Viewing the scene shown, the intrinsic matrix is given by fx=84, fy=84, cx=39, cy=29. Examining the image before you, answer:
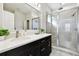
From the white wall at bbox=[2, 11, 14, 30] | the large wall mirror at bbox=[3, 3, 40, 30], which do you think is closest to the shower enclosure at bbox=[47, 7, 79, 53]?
the large wall mirror at bbox=[3, 3, 40, 30]

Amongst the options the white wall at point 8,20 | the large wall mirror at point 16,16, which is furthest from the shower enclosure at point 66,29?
the white wall at point 8,20

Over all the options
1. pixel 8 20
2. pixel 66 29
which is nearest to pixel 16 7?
pixel 8 20

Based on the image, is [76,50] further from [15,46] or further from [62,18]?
[15,46]

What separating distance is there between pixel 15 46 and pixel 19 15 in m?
1.21

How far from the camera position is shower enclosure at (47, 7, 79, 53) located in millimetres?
2949

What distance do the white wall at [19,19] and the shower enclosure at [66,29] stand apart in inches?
70.2

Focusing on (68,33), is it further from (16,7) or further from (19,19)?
(16,7)

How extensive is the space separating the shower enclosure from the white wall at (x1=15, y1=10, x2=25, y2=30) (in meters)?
1.78

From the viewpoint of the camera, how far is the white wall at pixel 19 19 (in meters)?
2.03

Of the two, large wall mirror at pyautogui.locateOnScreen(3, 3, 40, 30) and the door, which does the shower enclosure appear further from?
large wall mirror at pyautogui.locateOnScreen(3, 3, 40, 30)

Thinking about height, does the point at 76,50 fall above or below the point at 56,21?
below

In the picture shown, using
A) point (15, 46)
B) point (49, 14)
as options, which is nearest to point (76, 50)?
point (49, 14)

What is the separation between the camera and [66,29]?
10.7ft

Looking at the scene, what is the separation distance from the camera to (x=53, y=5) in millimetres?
3920
